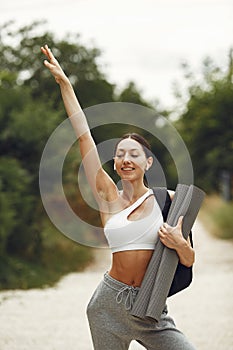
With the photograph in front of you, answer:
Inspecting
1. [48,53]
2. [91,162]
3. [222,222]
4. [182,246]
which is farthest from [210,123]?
[182,246]

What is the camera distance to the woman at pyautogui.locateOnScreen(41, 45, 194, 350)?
388 cm

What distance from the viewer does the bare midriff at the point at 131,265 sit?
3885 millimetres

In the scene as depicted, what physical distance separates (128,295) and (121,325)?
0.17 metres

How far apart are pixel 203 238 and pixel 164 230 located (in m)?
20.6

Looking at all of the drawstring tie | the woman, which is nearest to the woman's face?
the woman

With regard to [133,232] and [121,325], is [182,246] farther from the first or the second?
[121,325]

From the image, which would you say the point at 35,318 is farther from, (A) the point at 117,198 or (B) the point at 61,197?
(A) the point at 117,198

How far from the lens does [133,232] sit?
3883 mm

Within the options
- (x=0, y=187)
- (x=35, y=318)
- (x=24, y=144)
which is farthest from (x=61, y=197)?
(x=35, y=318)

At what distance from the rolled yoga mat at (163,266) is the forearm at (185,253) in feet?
0.09

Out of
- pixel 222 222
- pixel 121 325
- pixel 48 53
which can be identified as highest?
pixel 222 222

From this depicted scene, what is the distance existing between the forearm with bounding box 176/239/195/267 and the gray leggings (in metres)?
0.27

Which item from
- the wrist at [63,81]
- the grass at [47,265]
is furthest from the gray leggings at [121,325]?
the grass at [47,265]

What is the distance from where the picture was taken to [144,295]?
151 inches
